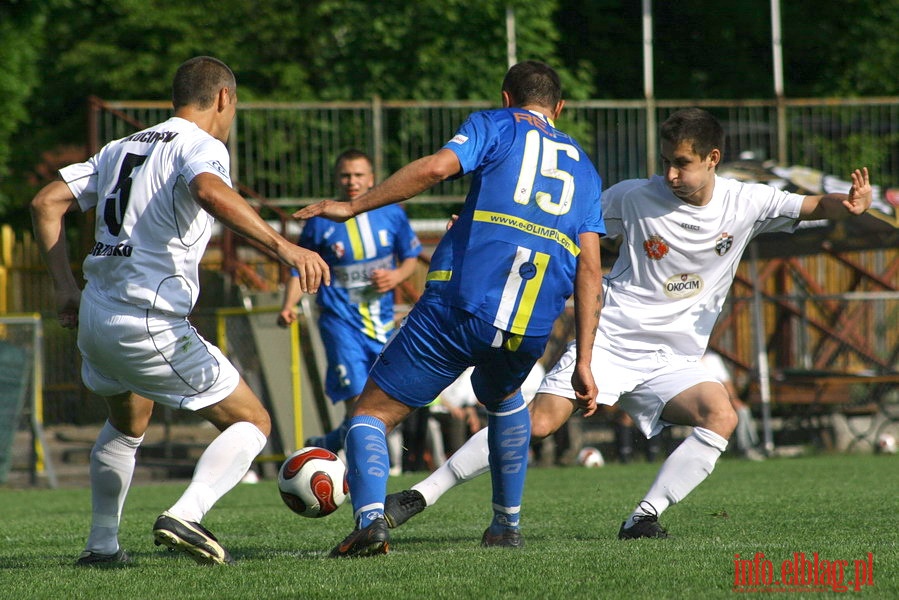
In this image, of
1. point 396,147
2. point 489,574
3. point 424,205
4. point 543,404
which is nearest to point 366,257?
point 543,404

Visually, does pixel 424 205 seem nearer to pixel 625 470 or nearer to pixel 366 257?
pixel 625 470

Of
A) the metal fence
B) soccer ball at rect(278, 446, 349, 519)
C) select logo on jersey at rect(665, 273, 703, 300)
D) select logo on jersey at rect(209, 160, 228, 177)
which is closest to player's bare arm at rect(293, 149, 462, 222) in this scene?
select logo on jersey at rect(209, 160, 228, 177)

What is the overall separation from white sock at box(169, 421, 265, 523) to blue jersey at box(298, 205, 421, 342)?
440cm

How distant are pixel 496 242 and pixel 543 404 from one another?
1.33 m

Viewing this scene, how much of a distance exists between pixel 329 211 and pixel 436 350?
0.83 meters

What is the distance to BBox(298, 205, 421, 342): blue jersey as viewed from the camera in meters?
10.1

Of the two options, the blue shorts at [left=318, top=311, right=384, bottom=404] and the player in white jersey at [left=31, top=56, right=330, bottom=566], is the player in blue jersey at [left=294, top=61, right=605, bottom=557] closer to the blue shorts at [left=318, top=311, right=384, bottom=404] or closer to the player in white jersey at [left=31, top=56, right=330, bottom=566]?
the player in white jersey at [left=31, top=56, right=330, bottom=566]

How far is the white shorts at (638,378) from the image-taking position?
258 inches

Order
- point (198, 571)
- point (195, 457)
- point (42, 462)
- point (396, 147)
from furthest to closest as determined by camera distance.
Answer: point (396, 147) < point (195, 457) < point (42, 462) < point (198, 571)

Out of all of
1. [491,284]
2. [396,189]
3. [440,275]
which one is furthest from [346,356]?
[396,189]

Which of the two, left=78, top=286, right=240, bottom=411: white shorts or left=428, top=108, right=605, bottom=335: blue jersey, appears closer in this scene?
left=78, top=286, right=240, bottom=411: white shorts

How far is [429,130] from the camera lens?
1878 centimetres

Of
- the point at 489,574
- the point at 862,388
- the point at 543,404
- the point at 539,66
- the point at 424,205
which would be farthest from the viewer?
the point at 424,205

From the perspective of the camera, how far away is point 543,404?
21.5 feet
